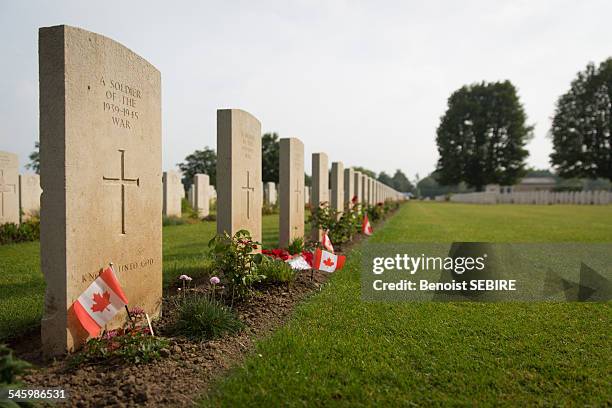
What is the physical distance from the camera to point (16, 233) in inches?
367

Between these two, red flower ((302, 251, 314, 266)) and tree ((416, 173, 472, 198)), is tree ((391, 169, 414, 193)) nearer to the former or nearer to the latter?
tree ((416, 173, 472, 198))

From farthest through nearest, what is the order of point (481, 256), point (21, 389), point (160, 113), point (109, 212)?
point (481, 256) < point (160, 113) < point (109, 212) < point (21, 389)

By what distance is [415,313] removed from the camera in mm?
4293

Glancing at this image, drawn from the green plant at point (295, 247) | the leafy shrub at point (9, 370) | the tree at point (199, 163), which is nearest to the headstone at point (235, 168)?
the green plant at point (295, 247)

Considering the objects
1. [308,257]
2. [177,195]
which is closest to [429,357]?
[308,257]

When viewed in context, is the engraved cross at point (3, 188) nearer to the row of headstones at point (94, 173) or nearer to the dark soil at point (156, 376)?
the row of headstones at point (94, 173)

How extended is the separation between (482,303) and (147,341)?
3.34 metres

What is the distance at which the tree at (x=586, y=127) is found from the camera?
138 ft

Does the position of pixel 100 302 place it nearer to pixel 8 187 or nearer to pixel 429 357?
pixel 429 357

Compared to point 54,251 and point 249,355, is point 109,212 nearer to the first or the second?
point 54,251

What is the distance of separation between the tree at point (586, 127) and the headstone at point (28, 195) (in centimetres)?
4475

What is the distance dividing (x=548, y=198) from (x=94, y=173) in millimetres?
46870

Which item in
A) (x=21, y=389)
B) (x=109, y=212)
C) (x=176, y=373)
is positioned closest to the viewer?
(x=21, y=389)

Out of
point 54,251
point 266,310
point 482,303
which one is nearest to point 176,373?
point 54,251
